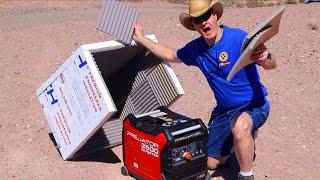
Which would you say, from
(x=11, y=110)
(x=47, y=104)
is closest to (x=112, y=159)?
(x=47, y=104)

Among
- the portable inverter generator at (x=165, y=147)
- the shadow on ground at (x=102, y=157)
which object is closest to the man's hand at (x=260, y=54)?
the portable inverter generator at (x=165, y=147)

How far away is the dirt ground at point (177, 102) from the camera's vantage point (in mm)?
5113

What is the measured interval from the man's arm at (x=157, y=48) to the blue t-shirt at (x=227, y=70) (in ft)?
0.57

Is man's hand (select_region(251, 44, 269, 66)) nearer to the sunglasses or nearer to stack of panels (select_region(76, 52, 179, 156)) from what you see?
the sunglasses

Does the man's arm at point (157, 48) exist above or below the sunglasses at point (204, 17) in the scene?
below

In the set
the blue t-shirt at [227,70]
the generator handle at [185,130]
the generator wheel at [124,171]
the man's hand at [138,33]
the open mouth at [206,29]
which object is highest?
the man's hand at [138,33]

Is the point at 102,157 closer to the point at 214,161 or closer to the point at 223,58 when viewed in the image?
the point at 214,161

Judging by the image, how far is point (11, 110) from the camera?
20.4 feet

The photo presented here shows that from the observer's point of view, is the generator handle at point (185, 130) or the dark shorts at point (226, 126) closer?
→ the generator handle at point (185, 130)

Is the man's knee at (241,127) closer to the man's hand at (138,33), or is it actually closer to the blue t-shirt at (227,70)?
the blue t-shirt at (227,70)

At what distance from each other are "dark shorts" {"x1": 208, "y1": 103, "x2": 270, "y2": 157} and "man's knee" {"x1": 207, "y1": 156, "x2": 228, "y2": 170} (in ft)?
0.17

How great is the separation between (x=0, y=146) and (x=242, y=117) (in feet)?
7.76

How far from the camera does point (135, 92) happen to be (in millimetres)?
5805

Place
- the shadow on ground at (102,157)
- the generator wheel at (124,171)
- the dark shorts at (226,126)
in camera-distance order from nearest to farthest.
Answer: the dark shorts at (226,126) → the generator wheel at (124,171) → the shadow on ground at (102,157)
